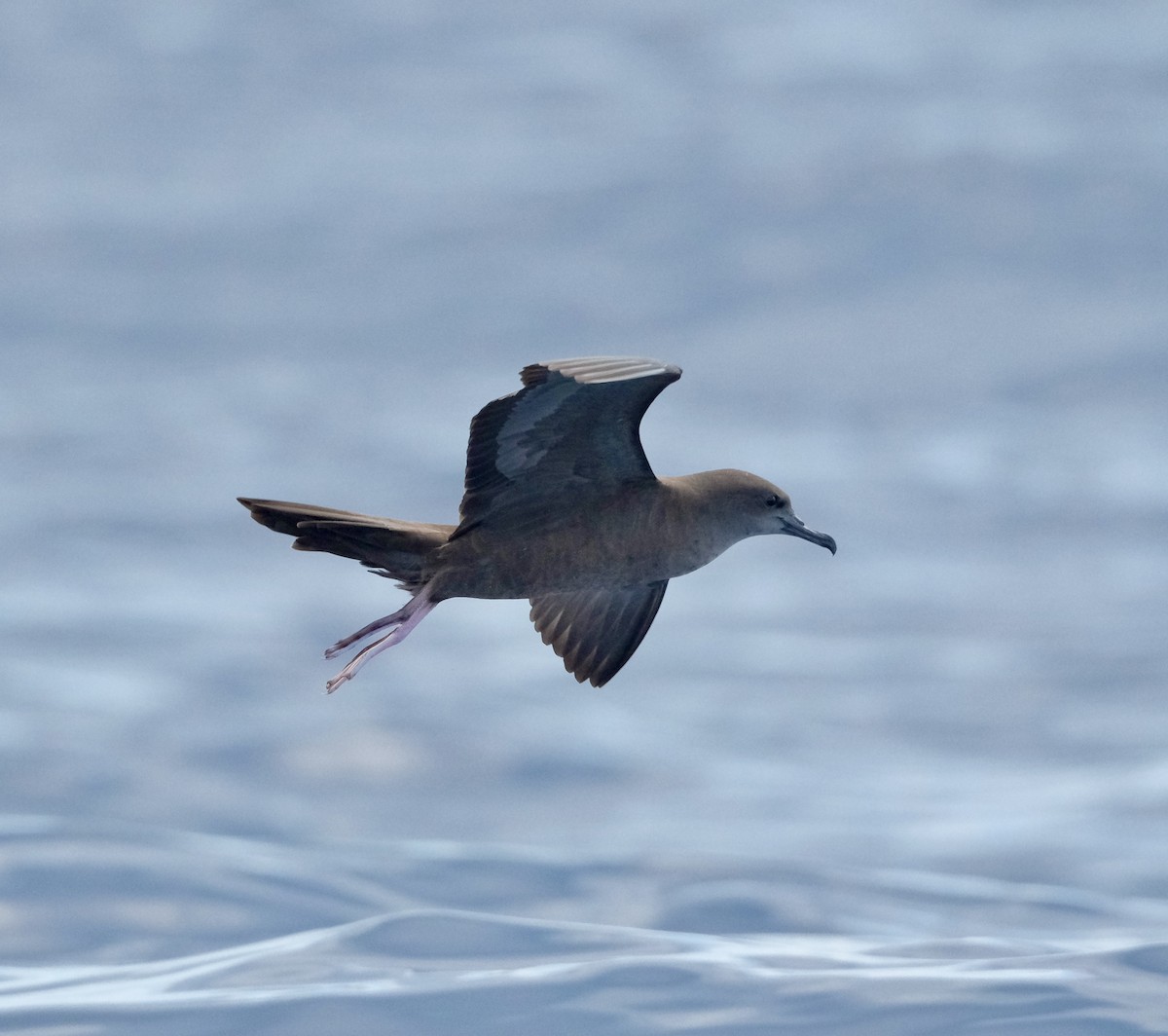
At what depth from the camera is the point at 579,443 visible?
863 cm

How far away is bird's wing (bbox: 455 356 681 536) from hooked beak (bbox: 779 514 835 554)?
2.81 feet

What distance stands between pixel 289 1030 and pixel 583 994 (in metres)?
12.9

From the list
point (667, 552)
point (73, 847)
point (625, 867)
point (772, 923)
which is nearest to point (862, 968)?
point (772, 923)

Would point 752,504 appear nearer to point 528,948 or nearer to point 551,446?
point 551,446

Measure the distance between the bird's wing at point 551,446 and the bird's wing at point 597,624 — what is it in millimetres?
980

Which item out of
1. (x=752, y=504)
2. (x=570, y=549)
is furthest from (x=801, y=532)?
(x=570, y=549)

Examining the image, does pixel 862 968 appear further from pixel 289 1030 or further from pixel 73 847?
pixel 73 847

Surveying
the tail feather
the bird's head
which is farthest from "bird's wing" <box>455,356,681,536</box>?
the bird's head

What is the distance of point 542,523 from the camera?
8.78 m

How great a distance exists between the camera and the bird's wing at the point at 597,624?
967 centimetres

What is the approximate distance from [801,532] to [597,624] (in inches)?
45.0

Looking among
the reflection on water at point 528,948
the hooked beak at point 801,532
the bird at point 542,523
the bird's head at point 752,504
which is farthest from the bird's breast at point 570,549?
the reflection on water at point 528,948

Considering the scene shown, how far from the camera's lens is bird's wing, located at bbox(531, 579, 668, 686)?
9.67 m

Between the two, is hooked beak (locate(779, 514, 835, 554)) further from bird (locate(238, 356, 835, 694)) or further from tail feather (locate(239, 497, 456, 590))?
tail feather (locate(239, 497, 456, 590))
